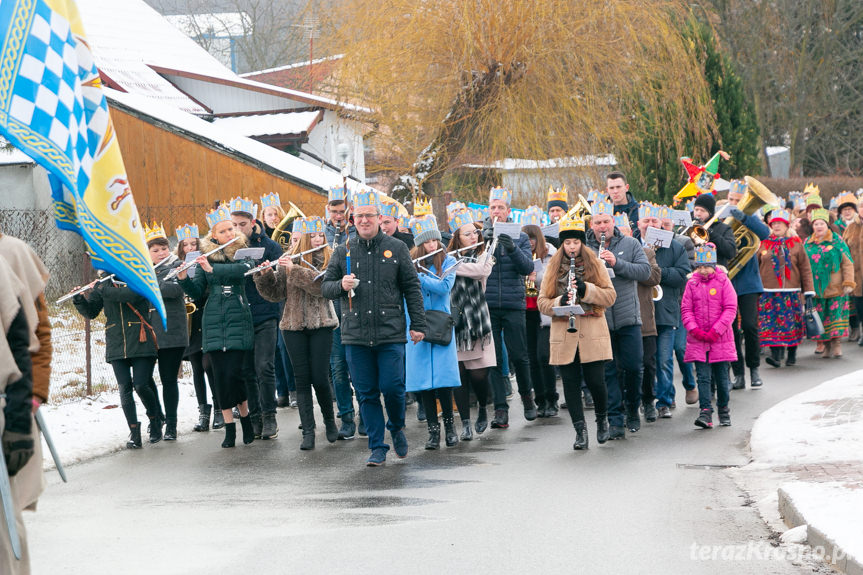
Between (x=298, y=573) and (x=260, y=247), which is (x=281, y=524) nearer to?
(x=298, y=573)

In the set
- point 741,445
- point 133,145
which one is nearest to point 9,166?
point 133,145

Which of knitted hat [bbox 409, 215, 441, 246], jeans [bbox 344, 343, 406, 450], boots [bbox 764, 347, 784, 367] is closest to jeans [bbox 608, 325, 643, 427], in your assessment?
knitted hat [bbox 409, 215, 441, 246]

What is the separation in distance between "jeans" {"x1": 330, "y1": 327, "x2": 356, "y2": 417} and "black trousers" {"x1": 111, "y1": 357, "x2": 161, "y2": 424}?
1.70 m

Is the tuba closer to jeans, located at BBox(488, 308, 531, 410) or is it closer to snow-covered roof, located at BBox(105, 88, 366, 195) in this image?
jeans, located at BBox(488, 308, 531, 410)

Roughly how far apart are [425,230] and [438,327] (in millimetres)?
893

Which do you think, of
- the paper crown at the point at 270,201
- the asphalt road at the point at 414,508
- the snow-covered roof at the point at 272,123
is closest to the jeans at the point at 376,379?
the asphalt road at the point at 414,508

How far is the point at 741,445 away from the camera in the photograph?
10.4 metres

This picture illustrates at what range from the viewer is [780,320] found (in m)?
16.0

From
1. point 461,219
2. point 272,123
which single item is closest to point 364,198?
point 461,219

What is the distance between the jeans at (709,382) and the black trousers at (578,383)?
Answer: 1.21 m

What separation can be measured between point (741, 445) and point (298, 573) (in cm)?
502

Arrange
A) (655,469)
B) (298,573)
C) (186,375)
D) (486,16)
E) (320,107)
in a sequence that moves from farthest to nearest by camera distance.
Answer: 1. (320,107)
2. (486,16)
3. (186,375)
4. (655,469)
5. (298,573)

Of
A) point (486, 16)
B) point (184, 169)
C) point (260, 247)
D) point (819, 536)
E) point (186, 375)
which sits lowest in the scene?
point (819, 536)

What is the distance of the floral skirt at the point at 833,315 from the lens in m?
17.0
